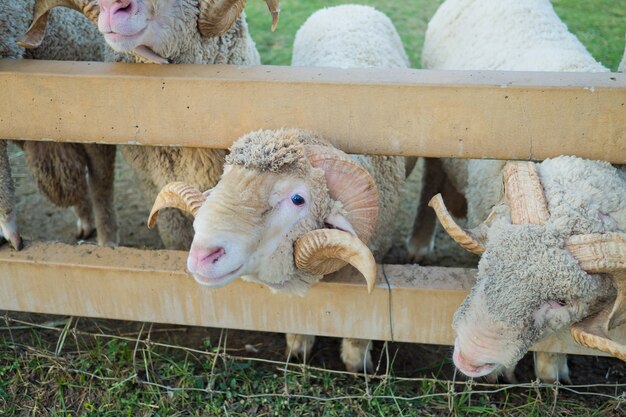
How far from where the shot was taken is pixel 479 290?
221cm

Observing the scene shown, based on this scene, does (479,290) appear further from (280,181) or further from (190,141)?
→ (190,141)

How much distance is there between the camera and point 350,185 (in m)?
2.34

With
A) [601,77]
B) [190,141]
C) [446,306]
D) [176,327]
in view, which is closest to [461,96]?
[601,77]

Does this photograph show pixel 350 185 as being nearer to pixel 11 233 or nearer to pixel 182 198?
pixel 182 198

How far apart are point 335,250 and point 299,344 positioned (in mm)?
1300

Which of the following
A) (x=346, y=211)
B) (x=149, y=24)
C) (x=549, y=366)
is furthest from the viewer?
(x=549, y=366)

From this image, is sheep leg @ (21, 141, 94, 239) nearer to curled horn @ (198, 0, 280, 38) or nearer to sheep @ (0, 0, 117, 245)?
sheep @ (0, 0, 117, 245)

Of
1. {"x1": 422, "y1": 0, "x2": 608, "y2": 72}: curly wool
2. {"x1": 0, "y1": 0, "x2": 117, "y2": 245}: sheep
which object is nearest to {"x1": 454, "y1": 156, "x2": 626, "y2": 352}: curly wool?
{"x1": 422, "y1": 0, "x2": 608, "y2": 72}: curly wool

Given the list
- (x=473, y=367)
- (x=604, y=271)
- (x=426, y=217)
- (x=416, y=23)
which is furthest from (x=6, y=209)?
(x=416, y=23)

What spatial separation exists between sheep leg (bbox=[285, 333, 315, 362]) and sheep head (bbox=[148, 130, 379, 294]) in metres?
0.99

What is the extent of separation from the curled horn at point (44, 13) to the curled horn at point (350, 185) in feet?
3.82

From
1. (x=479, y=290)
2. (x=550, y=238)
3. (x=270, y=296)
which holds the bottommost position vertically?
(x=270, y=296)

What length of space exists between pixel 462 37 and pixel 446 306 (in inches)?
84.0

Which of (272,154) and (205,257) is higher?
(272,154)
